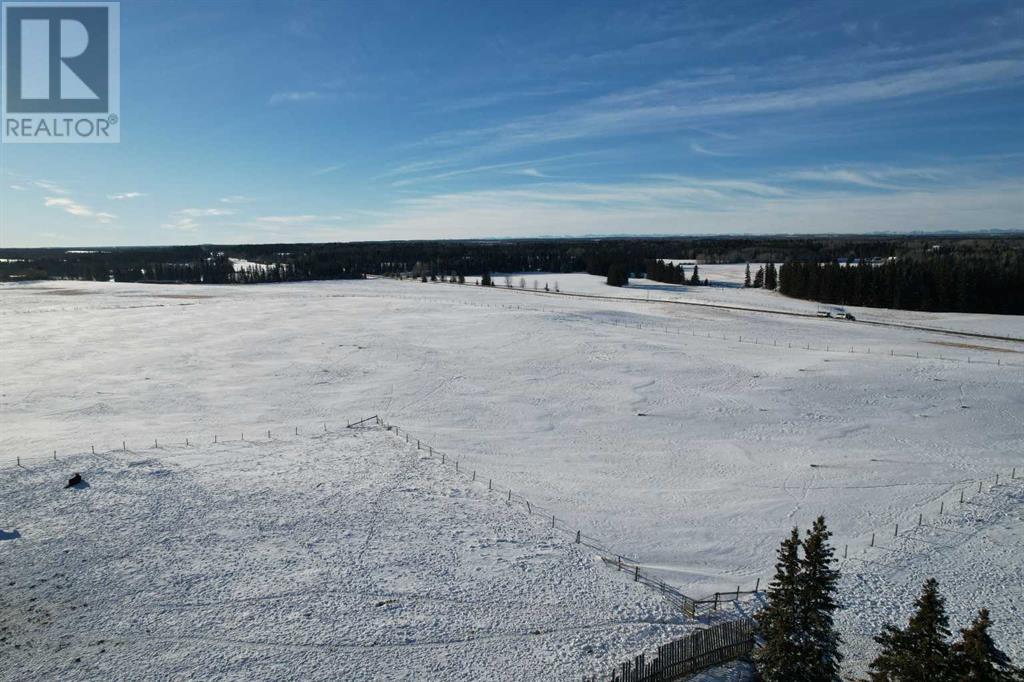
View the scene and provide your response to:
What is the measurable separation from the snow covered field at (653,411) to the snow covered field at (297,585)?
186cm

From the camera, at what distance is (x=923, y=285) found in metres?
91.9

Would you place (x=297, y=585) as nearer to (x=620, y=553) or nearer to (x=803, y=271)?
(x=620, y=553)

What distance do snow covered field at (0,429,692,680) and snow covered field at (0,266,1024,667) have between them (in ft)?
6.10

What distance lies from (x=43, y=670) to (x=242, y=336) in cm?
5720

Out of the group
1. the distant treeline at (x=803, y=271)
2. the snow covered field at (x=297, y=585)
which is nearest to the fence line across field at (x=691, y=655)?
the snow covered field at (x=297, y=585)

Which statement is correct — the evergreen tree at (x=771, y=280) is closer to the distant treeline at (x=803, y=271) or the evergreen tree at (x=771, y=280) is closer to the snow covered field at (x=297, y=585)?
the distant treeline at (x=803, y=271)

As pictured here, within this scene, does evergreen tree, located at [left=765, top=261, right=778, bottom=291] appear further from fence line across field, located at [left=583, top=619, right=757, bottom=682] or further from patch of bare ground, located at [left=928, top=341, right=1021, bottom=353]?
fence line across field, located at [left=583, top=619, right=757, bottom=682]

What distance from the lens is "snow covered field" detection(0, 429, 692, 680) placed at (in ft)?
50.9

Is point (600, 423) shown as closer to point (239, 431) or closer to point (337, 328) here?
→ point (239, 431)

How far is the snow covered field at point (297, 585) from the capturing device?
50.9 ft

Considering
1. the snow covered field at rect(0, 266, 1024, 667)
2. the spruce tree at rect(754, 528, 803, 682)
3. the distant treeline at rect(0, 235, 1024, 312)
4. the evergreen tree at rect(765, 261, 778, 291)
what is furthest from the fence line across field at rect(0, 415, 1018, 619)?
the evergreen tree at rect(765, 261, 778, 291)

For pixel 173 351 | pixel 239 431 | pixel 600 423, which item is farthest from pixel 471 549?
pixel 173 351

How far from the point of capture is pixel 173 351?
197ft

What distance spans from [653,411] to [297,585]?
2636cm
